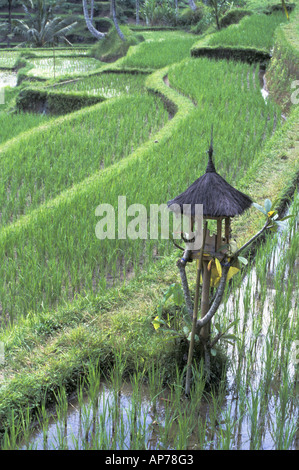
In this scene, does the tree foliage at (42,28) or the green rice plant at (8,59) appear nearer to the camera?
the green rice plant at (8,59)

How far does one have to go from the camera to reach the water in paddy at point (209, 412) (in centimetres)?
212

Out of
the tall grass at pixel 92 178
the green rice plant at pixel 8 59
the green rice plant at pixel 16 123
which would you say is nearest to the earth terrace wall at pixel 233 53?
the tall grass at pixel 92 178

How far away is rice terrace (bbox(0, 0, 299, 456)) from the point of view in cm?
226

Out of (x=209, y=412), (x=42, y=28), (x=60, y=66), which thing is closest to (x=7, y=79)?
(x=60, y=66)

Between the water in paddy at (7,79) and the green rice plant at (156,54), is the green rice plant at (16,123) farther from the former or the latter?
the water in paddy at (7,79)

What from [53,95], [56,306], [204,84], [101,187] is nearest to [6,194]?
[101,187]

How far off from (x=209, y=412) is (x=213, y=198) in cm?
86

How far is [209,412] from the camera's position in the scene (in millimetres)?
2361
